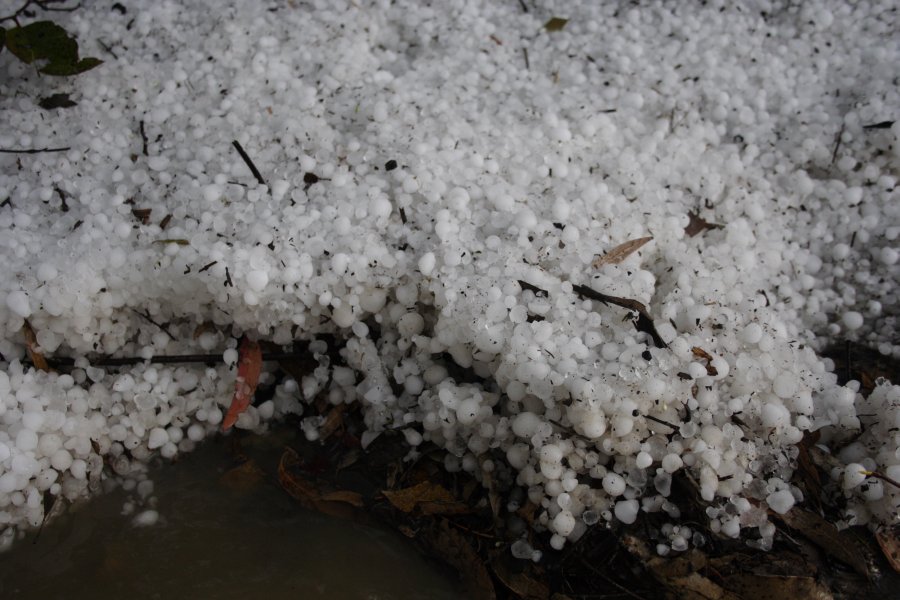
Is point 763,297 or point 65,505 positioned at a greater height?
point 763,297

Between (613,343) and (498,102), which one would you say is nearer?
(613,343)

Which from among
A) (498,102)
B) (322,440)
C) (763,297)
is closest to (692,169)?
(763,297)

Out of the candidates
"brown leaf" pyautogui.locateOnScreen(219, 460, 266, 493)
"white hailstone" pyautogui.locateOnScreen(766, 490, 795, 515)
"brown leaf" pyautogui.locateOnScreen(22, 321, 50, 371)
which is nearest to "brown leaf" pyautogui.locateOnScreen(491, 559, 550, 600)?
"white hailstone" pyautogui.locateOnScreen(766, 490, 795, 515)

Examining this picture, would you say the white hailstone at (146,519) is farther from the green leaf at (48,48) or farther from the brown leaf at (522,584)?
the green leaf at (48,48)

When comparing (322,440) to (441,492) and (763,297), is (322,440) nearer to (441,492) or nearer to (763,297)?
(441,492)

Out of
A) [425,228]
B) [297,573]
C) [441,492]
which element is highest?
[425,228]

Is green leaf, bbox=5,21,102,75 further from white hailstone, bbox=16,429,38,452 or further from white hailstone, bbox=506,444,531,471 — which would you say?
white hailstone, bbox=506,444,531,471

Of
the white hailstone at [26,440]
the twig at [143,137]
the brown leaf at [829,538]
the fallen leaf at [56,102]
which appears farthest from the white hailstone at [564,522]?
the fallen leaf at [56,102]

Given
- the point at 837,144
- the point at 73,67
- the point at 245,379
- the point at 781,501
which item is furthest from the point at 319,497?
the point at 837,144
